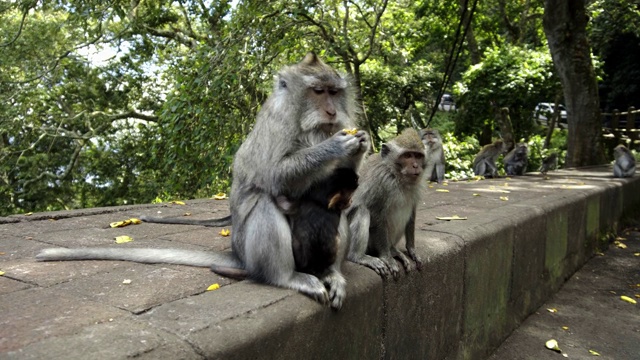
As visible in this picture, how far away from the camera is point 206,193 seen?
9258 mm

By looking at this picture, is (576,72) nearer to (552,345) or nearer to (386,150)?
(552,345)

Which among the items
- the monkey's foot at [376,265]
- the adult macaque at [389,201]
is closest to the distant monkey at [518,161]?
the adult macaque at [389,201]

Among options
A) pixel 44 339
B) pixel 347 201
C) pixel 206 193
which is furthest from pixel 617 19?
pixel 44 339

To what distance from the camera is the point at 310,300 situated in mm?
2236

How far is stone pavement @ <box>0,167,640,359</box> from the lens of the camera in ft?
5.81

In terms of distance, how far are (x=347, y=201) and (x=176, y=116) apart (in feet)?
17.9

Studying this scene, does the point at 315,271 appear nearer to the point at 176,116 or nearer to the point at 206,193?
the point at 176,116

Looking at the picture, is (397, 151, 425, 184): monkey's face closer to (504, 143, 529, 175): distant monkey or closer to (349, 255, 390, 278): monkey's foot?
(349, 255, 390, 278): monkey's foot

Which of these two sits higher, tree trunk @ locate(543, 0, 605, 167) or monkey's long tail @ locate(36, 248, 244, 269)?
tree trunk @ locate(543, 0, 605, 167)

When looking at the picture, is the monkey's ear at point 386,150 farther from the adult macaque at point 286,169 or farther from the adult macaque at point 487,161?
the adult macaque at point 487,161

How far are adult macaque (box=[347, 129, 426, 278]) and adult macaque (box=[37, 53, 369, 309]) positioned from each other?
47 centimetres

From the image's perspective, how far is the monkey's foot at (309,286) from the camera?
225cm

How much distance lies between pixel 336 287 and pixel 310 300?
158mm

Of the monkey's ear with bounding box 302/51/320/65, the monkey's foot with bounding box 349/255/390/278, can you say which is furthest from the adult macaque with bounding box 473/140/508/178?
the monkey's ear with bounding box 302/51/320/65
